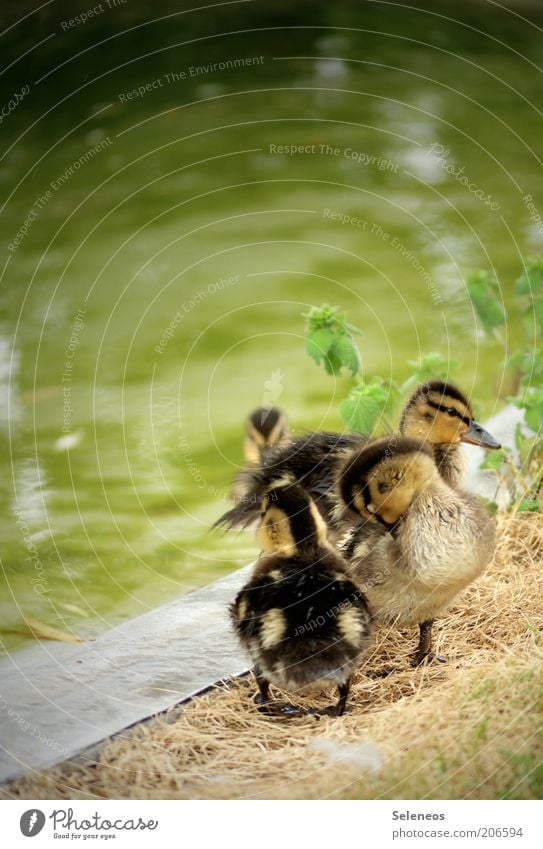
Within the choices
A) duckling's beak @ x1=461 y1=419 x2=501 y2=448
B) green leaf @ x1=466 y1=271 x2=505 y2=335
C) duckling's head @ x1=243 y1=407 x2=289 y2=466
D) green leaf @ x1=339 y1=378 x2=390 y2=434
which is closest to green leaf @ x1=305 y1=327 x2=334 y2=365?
green leaf @ x1=339 y1=378 x2=390 y2=434

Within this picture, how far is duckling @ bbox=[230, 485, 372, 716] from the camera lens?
5.58 feet

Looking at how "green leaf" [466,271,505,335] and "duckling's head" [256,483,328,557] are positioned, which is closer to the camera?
"duckling's head" [256,483,328,557]

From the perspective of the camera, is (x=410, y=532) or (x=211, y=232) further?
(x=211, y=232)

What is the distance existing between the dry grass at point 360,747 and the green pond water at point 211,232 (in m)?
0.69

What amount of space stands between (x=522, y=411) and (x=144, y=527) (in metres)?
1.07

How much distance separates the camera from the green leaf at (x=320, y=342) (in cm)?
227

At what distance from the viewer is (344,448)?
Answer: 2.07m

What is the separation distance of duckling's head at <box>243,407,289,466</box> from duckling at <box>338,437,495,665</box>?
0.56 m

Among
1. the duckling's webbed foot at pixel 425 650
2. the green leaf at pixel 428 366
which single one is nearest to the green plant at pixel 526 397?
the green leaf at pixel 428 366

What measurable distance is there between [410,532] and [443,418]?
373mm

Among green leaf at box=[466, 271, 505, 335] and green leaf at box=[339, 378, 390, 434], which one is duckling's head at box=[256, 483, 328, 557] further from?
green leaf at box=[466, 271, 505, 335]

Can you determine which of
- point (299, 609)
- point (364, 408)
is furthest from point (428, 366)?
point (299, 609)

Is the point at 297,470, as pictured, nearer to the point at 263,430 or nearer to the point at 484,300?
the point at 263,430
